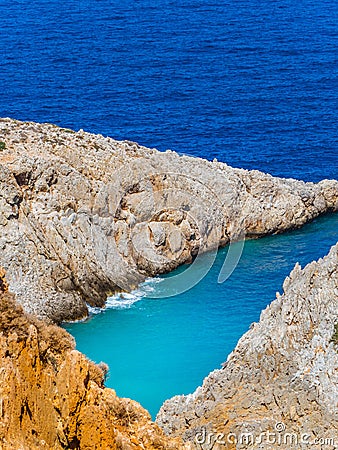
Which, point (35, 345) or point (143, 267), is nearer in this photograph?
point (35, 345)

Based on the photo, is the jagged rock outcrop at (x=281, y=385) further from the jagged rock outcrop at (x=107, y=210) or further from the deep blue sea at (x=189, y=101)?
the jagged rock outcrop at (x=107, y=210)

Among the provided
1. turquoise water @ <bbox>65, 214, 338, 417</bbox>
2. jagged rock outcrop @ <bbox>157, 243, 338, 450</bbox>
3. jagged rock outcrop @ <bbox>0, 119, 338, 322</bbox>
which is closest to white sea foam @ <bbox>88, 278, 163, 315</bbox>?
turquoise water @ <bbox>65, 214, 338, 417</bbox>

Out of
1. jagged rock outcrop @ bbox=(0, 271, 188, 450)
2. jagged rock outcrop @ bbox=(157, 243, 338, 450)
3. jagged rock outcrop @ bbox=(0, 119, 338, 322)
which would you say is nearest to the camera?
jagged rock outcrop @ bbox=(0, 271, 188, 450)

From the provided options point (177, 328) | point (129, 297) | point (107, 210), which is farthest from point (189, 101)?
point (177, 328)

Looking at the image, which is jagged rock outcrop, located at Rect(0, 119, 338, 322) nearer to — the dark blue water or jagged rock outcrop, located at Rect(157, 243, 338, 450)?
the dark blue water

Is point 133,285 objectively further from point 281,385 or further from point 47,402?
point 47,402

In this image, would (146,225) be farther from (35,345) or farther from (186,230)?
(35,345)

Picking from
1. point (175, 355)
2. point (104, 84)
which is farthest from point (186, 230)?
point (104, 84)
